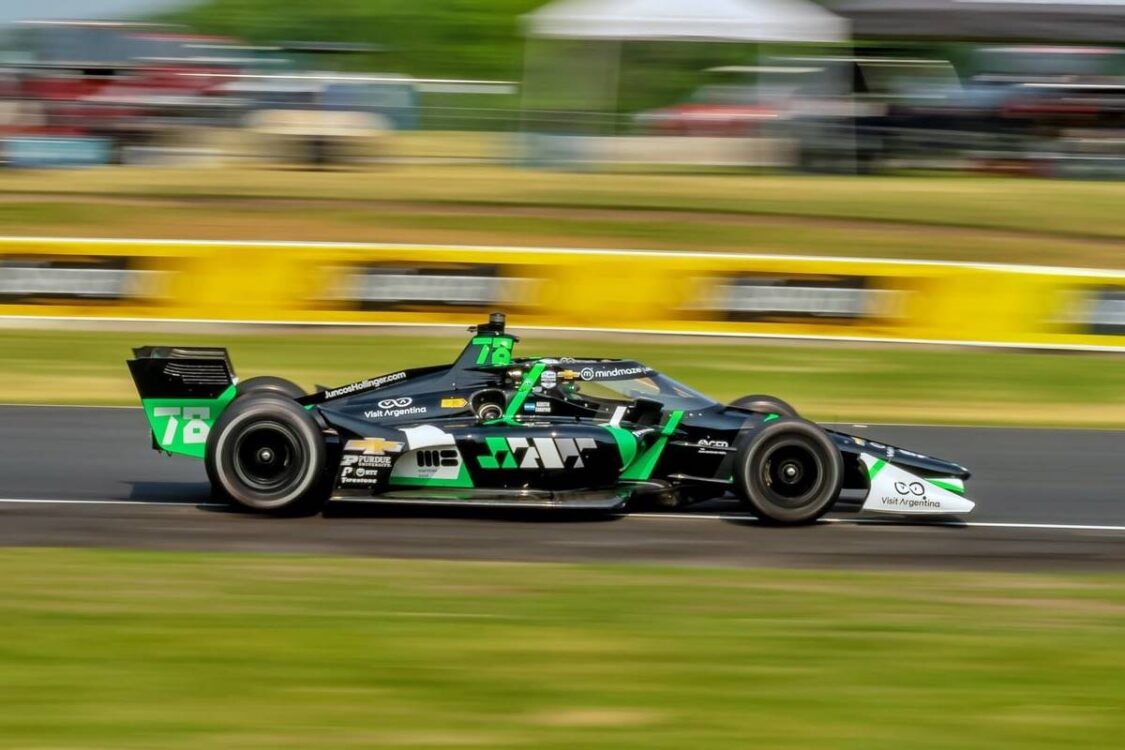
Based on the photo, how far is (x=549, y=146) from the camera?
25500 mm

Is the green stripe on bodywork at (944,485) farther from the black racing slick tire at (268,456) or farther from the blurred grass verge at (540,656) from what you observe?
the black racing slick tire at (268,456)

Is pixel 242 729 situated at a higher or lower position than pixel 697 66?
lower

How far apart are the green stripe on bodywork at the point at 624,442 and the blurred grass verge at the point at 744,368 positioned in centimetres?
469

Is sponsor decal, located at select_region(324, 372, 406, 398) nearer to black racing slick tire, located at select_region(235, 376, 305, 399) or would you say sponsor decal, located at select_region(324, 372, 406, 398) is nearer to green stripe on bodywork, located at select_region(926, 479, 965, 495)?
black racing slick tire, located at select_region(235, 376, 305, 399)

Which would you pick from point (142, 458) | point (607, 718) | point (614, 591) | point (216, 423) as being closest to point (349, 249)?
point (142, 458)

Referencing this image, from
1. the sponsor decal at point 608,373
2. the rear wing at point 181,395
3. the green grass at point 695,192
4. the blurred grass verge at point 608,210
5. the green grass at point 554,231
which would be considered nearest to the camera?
→ the rear wing at point 181,395

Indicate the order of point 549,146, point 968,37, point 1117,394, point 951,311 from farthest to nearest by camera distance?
point 549,146, point 968,37, point 951,311, point 1117,394

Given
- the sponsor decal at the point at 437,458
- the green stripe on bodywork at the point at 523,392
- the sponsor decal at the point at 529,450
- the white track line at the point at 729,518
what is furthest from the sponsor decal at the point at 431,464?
the white track line at the point at 729,518

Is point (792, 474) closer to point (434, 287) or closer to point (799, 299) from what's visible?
point (799, 299)

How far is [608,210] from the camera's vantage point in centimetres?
2312

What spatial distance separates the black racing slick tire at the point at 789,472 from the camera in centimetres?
902

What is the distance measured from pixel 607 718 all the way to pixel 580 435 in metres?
3.45

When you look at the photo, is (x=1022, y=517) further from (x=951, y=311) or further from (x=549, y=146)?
(x=549, y=146)

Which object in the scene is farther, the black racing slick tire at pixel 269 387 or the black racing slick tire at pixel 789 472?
the black racing slick tire at pixel 269 387
